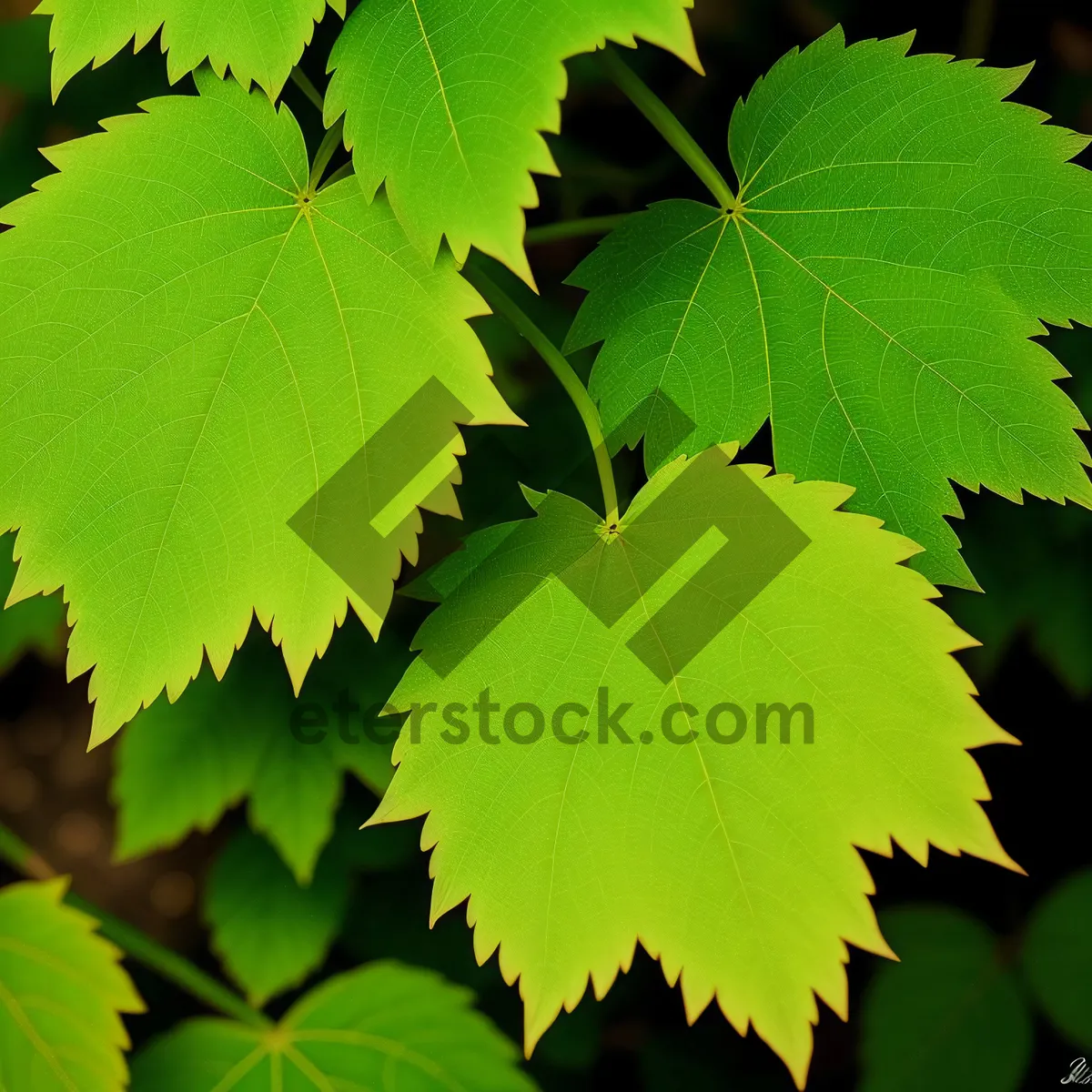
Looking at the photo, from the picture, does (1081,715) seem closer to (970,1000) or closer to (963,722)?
(970,1000)

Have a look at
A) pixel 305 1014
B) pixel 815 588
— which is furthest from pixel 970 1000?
pixel 815 588

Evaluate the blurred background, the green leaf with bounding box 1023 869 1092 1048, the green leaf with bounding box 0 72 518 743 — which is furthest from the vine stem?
the green leaf with bounding box 1023 869 1092 1048

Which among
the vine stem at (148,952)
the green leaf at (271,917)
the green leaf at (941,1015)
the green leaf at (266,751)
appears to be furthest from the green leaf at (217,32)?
the green leaf at (941,1015)

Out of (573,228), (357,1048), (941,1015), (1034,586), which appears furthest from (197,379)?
(941,1015)

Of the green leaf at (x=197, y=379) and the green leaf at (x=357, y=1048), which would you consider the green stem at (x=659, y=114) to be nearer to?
the green leaf at (x=197, y=379)

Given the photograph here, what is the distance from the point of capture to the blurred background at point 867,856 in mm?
972

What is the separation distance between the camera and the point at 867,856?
3.63 feet

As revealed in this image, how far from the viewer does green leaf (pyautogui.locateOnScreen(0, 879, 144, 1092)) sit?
0.74 metres

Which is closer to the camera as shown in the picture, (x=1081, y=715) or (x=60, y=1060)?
(x=60, y=1060)

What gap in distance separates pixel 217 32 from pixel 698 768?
0.48m

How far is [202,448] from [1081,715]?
3.54 feet

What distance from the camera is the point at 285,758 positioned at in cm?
94

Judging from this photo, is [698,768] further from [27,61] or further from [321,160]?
[27,61]

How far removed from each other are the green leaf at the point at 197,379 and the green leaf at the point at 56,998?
12.7 inches
